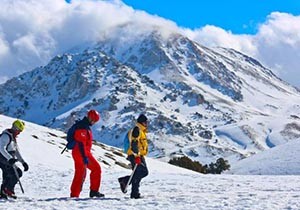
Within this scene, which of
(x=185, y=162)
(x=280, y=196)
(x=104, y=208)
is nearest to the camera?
(x=104, y=208)

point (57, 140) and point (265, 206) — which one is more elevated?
point (57, 140)

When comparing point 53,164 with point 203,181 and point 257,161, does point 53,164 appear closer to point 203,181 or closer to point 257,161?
point 203,181

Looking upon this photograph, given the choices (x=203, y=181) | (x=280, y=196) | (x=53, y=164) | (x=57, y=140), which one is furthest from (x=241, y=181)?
(x=57, y=140)

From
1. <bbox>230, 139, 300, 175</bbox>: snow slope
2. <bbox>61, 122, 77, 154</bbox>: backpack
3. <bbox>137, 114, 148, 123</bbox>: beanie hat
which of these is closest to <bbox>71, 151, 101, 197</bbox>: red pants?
<bbox>61, 122, 77, 154</bbox>: backpack

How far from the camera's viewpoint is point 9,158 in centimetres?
1788

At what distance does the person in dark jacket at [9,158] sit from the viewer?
58.9 feet

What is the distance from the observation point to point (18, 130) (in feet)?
59.6

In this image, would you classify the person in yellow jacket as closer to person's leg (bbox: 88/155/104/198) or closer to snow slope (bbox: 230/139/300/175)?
person's leg (bbox: 88/155/104/198)

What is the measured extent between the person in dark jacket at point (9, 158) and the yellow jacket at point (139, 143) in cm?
311

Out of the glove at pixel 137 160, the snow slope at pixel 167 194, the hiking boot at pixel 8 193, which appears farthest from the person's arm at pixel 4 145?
the glove at pixel 137 160

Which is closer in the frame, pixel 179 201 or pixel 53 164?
pixel 179 201

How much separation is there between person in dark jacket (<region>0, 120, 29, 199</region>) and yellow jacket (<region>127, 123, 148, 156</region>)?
123 inches

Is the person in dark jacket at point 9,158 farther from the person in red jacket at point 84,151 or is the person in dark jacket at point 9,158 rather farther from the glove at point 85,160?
the glove at point 85,160

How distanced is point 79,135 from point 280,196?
6398 mm
